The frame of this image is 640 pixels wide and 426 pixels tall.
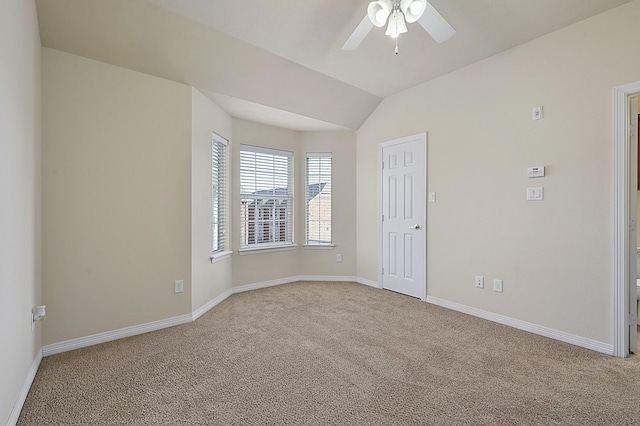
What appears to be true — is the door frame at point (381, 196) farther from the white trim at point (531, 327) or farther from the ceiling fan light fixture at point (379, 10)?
the ceiling fan light fixture at point (379, 10)

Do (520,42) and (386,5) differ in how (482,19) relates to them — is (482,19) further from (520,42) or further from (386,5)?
(386,5)

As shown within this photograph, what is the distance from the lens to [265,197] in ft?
15.1

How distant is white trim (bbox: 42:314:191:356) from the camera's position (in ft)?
8.16

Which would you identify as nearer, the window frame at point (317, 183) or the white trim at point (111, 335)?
the white trim at point (111, 335)

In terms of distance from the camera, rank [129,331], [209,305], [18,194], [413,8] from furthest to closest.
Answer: [209,305] < [129,331] < [413,8] < [18,194]

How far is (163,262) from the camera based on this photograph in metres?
3.02

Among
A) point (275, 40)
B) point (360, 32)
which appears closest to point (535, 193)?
point (360, 32)

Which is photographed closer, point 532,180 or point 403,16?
point 403,16

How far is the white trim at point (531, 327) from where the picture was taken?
2520 millimetres

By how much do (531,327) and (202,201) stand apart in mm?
3555

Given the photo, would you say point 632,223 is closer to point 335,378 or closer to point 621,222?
point 621,222

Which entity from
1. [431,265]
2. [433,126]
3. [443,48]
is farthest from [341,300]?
[443,48]

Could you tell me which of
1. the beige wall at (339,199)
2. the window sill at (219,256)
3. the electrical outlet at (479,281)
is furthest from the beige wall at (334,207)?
the electrical outlet at (479,281)

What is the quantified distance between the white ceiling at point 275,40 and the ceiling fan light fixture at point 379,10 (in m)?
0.54
